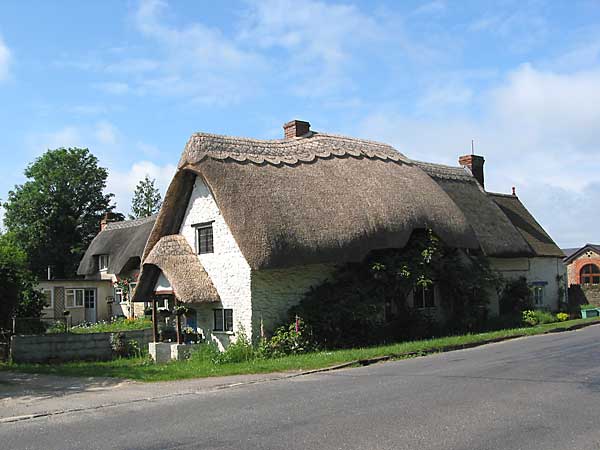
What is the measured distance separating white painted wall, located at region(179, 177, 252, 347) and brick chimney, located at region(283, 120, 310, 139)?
595 cm

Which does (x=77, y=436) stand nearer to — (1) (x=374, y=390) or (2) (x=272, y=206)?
(1) (x=374, y=390)

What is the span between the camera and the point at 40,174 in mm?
61875

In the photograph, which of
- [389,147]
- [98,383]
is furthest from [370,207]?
[98,383]

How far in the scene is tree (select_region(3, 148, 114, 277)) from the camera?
195 ft

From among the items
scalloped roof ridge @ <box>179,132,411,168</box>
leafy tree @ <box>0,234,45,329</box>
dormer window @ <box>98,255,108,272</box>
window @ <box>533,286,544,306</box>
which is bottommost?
window @ <box>533,286,544,306</box>

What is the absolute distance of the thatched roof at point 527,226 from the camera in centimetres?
3472

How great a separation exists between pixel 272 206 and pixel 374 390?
34.2ft

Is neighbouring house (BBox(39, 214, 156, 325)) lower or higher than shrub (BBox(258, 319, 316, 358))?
higher

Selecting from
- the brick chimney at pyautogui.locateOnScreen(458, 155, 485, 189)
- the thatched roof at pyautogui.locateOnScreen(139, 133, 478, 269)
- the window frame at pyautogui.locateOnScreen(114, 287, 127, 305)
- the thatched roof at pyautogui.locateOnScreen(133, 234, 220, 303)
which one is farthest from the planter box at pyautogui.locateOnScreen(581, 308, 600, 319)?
the window frame at pyautogui.locateOnScreen(114, 287, 127, 305)

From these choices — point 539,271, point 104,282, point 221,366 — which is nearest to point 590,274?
point 539,271

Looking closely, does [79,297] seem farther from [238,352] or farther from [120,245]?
[238,352]

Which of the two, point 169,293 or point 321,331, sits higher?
point 169,293

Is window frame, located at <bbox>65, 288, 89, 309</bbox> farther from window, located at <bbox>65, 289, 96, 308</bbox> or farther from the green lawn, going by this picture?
the green lawn

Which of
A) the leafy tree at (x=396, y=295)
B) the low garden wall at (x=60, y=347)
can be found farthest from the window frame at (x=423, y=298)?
the low garden wall at (x=60, y=347)
